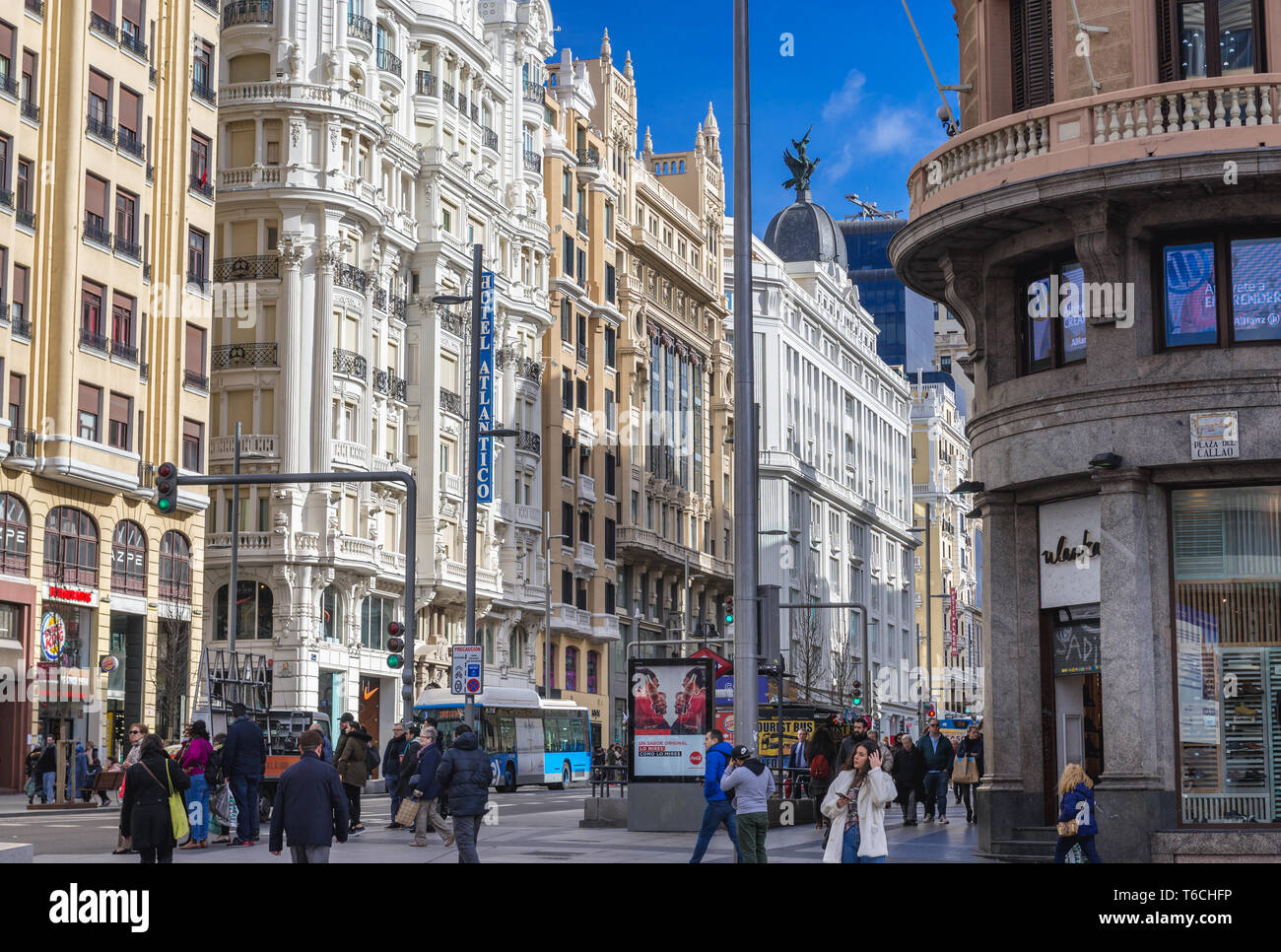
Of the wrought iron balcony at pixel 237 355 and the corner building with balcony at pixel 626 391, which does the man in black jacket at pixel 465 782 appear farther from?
the corner building with balcony at pixel 626 391

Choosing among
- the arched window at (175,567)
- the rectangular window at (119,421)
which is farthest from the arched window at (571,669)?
the rectangular window at (119,421)

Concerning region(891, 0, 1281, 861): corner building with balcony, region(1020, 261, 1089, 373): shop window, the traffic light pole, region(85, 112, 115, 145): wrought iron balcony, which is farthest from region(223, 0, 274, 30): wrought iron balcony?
region(1020, 261, 1089, 373): shop window

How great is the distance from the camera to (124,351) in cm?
5166

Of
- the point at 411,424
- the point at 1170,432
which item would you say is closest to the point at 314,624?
the point at 411,424

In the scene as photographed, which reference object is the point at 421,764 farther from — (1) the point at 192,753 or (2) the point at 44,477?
(2) the point at 44,477

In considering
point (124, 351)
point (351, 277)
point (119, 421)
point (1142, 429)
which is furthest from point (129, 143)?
point (1142, 429)

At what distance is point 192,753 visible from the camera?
2455 centimetres

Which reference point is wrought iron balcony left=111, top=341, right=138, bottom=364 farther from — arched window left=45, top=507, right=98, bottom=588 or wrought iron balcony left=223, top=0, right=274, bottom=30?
wrought iron balcony left=223, top=0, right=274, bottom=30

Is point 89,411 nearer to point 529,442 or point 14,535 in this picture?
point 14,535

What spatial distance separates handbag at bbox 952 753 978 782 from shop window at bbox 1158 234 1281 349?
421 inches

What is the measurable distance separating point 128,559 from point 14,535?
16.9 feet

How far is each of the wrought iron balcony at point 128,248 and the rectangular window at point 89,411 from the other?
4.16 m
